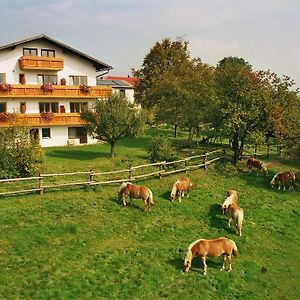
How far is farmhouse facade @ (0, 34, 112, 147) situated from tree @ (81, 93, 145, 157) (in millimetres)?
4489

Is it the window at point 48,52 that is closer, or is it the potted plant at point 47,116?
the potted plant at point 47,116

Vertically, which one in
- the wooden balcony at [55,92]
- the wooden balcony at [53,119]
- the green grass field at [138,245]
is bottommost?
the green grass field at [138,245]

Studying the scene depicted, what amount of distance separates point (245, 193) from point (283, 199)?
2.56 meters

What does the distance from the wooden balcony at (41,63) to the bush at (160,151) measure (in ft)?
46.7

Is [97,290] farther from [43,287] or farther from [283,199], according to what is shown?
[283,199]

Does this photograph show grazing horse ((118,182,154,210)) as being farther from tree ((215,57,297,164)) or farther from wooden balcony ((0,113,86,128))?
wooden balcony ((0,113,86,128))

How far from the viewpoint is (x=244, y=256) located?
18.9m

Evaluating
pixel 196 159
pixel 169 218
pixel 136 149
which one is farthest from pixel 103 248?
pixel 136 149

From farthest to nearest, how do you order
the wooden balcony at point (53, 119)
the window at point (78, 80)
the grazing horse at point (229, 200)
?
1. the window at point (78, 80)
2. the wooden balcony at point (53, 119)
3. the grazing horse at point (229, 200)

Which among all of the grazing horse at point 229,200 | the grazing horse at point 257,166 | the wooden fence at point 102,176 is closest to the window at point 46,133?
the wooden fence at point 102,176

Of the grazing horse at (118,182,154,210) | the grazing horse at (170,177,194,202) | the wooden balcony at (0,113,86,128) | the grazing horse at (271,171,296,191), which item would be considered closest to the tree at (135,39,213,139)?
the wooden balcony at (0,113,86,128)

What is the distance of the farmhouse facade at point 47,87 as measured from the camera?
122ft

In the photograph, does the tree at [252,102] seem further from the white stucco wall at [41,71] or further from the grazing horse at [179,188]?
the white stucco wall at [41,71]

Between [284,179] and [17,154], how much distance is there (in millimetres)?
18732
